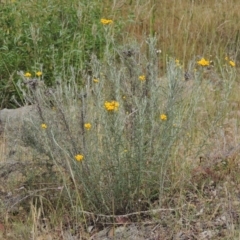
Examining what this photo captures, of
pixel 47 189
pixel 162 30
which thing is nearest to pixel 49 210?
pixel 47 189

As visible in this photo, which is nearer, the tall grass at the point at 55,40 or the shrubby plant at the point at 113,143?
the shrubby plant at the point at 113,143

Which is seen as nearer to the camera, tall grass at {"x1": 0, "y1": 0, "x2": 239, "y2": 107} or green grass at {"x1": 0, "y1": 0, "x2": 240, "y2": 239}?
green grass at {"x1": 0, "y1": 0, "x2": 240, "y2": 239}

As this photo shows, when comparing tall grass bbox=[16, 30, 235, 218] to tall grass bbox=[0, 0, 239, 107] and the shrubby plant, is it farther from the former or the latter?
tall grass bbox=[0, 0, 239, 107]

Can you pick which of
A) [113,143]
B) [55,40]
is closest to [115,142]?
[113,143]

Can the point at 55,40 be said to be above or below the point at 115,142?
below

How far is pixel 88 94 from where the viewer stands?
3133 millimetres

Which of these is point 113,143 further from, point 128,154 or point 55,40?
point 55,40

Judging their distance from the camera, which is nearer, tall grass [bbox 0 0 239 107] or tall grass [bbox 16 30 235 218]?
tall grass [bbox 16 30 235 218]

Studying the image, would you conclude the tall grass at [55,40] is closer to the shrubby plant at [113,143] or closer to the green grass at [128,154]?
the green grass at [128,154]

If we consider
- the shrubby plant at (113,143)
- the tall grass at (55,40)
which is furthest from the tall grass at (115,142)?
the tall grass at (55,40)

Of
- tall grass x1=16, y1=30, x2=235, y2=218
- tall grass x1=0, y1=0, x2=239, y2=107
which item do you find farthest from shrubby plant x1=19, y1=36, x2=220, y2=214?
tall grass x1=0, y1=0, x2=239, y2=107

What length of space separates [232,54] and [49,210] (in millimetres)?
3218

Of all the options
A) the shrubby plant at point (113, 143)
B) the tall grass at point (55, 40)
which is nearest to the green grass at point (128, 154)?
the shrubby plant at point (113, 143)

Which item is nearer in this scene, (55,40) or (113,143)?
(113,143)
